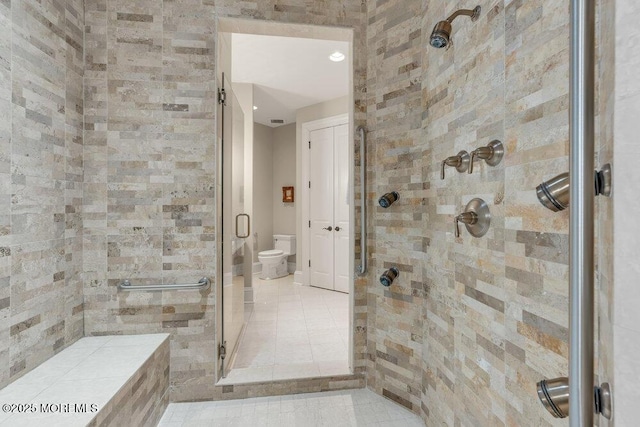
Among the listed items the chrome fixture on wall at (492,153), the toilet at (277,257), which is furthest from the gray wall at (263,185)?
the chrome fixture on wall at (492,153)

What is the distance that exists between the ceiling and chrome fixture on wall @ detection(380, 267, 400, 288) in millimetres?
2411

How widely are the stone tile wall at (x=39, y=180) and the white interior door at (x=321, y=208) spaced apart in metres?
3.16

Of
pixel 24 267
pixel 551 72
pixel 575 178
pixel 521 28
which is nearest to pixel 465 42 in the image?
pixel 521 28

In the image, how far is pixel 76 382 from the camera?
51.6 inches

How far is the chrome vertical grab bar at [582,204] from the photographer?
401mm

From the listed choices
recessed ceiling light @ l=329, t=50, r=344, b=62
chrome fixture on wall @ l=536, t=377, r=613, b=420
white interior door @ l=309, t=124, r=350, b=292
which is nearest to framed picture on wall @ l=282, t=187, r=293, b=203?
white interior door @ l=309, t=124, r=350, b=292

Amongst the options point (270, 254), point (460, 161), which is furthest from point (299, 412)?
point (270, 254)

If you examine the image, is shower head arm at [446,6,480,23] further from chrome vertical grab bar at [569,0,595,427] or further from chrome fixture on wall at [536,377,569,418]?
chrome fixture on wall at [536,377,569,418]

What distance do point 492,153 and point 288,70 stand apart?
3.13 m

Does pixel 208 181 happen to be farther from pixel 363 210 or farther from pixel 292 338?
pixel 292 338

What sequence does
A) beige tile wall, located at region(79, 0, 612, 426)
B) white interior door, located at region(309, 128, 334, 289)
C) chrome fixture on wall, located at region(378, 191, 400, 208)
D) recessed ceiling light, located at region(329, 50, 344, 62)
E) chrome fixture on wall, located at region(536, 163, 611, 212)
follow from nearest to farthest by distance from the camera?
chrome fixture on wall, located at region(536, 163, 611, 212), beige tile wall, located at region(79, 0, 612, 426), chrome fixture on wall, located at region(378, 191, 400, 208), recessed ceiling light, located at region(329, 50, 344, 62), white interior door, located at region(309, 128, 334, 289)

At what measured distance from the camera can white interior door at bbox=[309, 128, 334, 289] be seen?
4527 millimetres

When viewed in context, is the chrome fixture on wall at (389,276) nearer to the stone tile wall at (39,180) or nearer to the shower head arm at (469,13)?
the shower head arm at (469,13)

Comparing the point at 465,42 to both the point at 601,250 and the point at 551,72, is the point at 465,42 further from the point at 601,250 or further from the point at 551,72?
the point at 601,250
